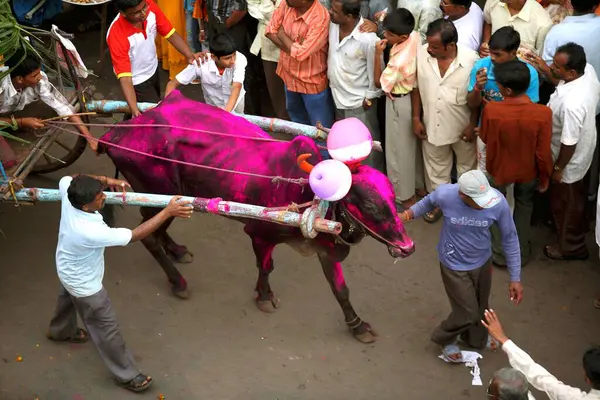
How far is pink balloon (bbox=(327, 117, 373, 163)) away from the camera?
470 cm

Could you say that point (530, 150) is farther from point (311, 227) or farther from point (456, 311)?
point (311, 227)

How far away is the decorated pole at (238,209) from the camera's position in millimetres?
4715

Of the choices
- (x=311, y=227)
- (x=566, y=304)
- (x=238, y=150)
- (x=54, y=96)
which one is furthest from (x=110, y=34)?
(x=566, y=304)

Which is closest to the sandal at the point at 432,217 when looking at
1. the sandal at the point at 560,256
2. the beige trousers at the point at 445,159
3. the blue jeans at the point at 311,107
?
the beige trousers at the point at 445,159

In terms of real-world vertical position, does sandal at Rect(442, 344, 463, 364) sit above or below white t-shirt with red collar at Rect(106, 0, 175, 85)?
below

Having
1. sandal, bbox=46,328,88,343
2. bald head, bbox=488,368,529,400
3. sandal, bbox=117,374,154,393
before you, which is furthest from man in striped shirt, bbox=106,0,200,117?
bald head, bbox=488,368,529,400

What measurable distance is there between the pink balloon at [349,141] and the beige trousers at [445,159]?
198 centimetres

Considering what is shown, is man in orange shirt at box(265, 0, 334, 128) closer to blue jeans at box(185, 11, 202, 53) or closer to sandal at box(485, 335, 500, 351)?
blue jeans at box(185, 11, 202, 53)

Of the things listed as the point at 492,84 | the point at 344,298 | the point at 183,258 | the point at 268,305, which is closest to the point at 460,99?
the point at 492,84

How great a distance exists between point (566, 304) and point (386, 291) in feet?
4.15

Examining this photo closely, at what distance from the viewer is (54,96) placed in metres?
5.81

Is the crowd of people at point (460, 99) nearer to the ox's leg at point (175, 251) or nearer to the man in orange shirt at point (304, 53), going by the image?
the man in orange shirt at point (304, 53)

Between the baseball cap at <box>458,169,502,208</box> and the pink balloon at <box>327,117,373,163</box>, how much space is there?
1.92 feet

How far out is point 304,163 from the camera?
485 cm
